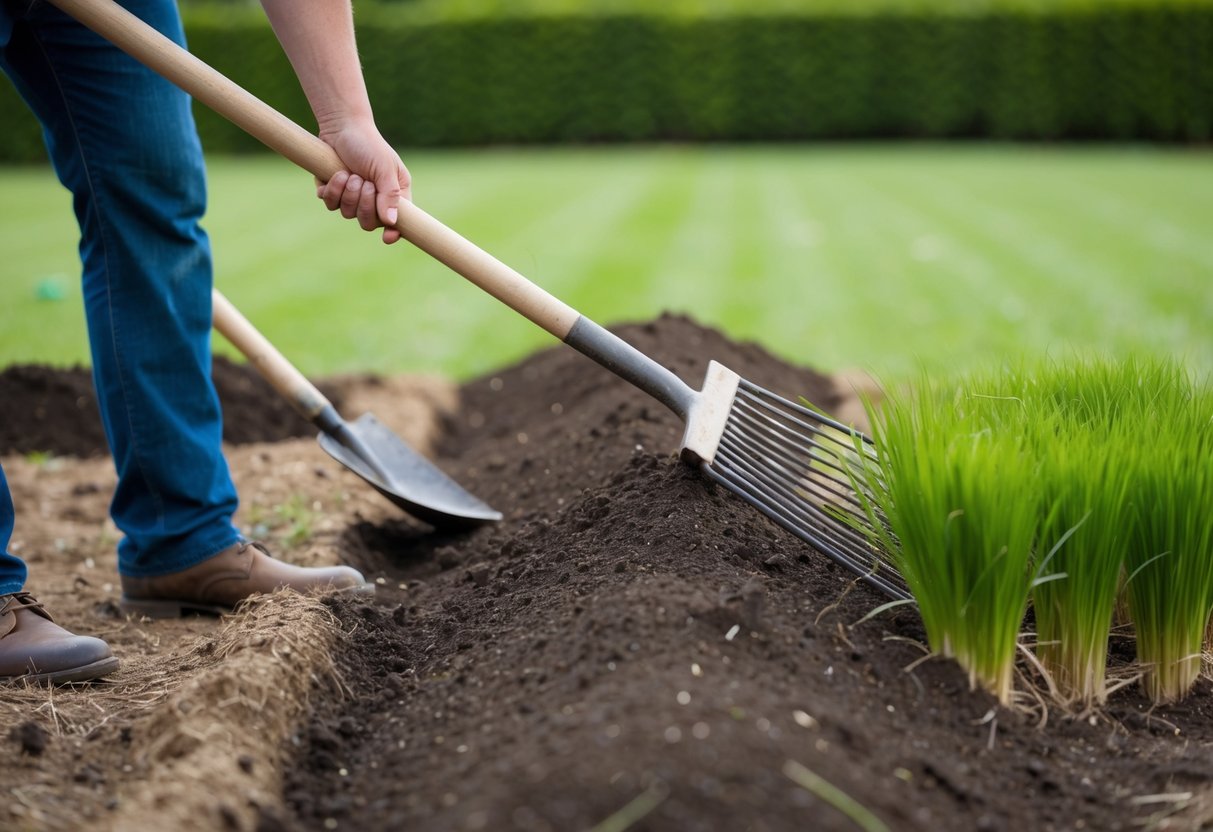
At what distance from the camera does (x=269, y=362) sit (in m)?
3.04

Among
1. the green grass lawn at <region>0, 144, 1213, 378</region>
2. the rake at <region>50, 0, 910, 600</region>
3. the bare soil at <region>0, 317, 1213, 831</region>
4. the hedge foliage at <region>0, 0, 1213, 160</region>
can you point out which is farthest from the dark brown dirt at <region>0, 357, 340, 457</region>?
the hedge foliage at <region>0, 0, 1213, 160</region>

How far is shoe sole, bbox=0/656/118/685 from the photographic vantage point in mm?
2137

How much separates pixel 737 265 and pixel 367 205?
18.6 feet

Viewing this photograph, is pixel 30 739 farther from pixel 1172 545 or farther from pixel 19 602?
pixel 1172 545

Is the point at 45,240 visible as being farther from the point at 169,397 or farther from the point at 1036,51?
the point at 1036,51

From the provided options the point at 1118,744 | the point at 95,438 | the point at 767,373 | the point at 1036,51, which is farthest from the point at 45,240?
the point at 1036,51

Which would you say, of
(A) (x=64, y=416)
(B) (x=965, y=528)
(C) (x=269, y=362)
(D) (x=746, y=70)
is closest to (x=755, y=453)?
(B) (x=965, y=528)

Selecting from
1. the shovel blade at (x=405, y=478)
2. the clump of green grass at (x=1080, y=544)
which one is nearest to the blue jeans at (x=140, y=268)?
the shovel blade at (x=405, y=478)

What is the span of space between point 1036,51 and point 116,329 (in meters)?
18.3

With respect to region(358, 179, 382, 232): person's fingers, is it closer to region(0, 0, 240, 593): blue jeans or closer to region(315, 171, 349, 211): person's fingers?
region(315, 171, 349, 211): person's fingers

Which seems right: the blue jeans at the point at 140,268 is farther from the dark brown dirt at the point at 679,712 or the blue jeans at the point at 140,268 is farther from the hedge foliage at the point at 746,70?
the hedge foliage at the point at 746,70

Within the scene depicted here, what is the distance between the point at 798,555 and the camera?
7.52ft

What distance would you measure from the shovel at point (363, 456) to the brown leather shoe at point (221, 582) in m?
0.38

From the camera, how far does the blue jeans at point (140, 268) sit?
233 cm
